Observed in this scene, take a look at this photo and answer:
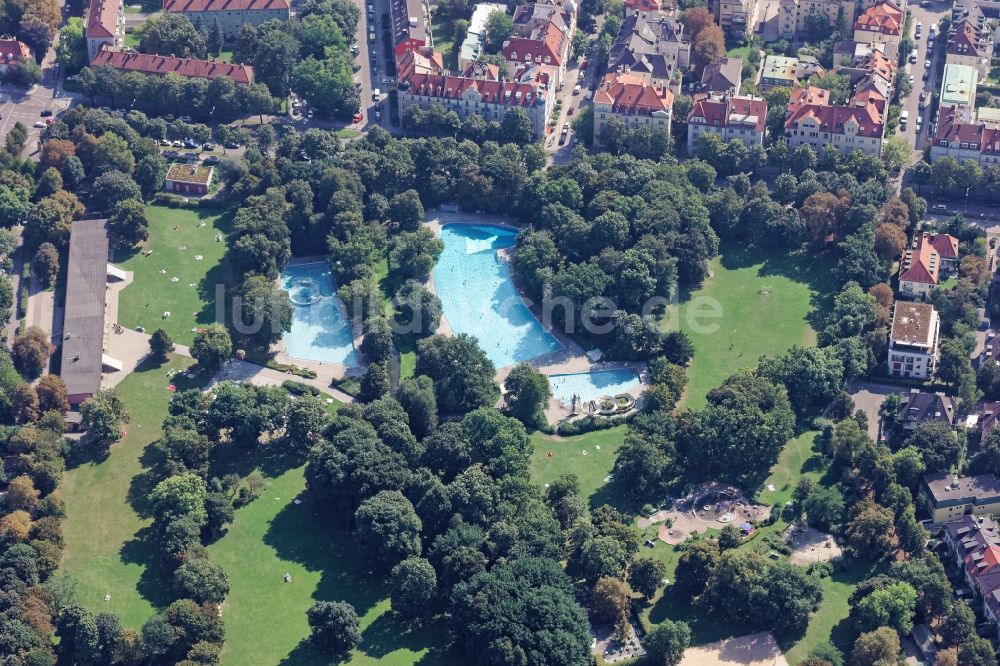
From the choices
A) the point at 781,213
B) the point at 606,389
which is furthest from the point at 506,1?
the point at 606,389

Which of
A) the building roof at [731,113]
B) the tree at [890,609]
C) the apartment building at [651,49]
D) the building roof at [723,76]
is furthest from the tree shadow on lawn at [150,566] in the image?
the building roof at [723,76]

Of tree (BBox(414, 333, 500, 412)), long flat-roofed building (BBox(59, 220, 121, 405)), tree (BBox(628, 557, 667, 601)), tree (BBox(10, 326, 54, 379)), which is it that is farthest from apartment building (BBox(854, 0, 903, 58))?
tree (BBox(10, 326, 54, 379))

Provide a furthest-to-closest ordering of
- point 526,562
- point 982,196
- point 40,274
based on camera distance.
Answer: point 982,196 < point 40,274 < point 526,562

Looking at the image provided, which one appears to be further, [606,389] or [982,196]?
[982,196]

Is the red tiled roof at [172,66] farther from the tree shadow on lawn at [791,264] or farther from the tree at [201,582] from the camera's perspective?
the tree at [201,582]

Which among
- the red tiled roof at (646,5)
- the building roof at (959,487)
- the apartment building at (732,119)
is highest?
the red tiled roof at (646,5)

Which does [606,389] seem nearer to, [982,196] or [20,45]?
[982,196]
